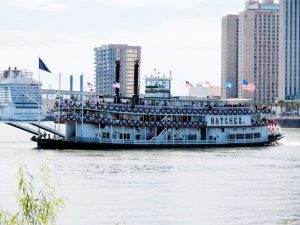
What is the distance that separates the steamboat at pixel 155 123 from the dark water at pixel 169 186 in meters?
5.57

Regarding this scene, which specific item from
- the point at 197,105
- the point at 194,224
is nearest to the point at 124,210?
the point at 194,224

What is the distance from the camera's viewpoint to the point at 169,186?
52844mm

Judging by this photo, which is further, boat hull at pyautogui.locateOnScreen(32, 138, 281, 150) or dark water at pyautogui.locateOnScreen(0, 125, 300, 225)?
boat hull at pyautogui.locateOnScreen(32, 138, 281, 150)

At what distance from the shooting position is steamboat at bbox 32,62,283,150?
8538 centimetres

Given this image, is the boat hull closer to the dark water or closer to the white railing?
the white railing

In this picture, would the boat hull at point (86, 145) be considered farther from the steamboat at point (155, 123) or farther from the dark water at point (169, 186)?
the dark water at point (169, 186)

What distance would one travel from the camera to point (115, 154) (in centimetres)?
7819

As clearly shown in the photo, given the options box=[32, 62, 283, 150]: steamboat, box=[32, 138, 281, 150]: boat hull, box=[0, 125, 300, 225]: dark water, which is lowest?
box=[0, 125, 300, 225]: dark water

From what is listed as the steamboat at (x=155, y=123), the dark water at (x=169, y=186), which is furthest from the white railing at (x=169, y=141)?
the dark water at (x=169, y=186)

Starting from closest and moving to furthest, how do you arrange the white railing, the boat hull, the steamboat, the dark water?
the dark water, the boat hull, the white railing, the steamboat

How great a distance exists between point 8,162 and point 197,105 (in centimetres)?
2824

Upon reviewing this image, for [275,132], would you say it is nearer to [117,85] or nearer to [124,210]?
[117,85]

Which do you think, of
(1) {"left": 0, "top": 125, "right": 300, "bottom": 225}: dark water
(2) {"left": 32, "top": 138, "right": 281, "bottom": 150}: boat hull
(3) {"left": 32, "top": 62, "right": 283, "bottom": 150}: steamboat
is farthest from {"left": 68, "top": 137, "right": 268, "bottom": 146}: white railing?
(1) {"left": 0, "top": 125, "right": 300, "bottom": 225}: dark water

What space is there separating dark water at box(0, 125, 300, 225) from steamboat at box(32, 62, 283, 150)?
5.57m
